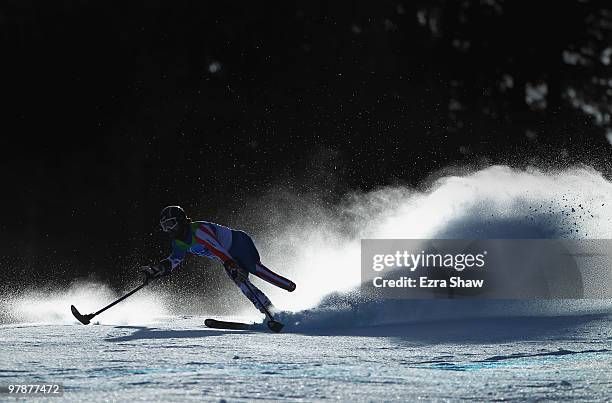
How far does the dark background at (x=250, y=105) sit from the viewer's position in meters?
23.8

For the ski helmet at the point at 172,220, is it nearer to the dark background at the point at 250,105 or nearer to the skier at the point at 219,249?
the skier at the point at 219,249

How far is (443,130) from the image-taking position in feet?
82.5

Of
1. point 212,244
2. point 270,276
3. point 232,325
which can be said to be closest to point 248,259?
point 270,276

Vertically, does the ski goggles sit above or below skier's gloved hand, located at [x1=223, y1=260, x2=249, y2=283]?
above

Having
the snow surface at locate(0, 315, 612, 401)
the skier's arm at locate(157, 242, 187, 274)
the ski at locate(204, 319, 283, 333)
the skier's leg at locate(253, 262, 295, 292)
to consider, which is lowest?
the snow surface at locate(0, 315, 612, 401)

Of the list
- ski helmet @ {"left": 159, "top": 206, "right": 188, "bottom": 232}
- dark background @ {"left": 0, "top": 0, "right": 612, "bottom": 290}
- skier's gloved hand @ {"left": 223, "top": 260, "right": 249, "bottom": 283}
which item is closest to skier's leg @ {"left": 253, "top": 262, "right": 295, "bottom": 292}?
skier's gloved hand @ {"left": 223, "top": 260, "right": 249, "bottom": 283}

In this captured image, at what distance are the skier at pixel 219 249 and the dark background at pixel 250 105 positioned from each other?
534 inches

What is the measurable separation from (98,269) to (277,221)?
5785 mm

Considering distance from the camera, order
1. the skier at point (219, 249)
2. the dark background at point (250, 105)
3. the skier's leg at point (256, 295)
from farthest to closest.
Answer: the dark background at point (250, 105) → the skier at point (219, 249) → the skier's leg at point (256, 295)

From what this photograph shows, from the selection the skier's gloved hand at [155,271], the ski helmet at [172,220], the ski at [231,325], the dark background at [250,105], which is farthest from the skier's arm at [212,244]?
the dark background at [250,105]

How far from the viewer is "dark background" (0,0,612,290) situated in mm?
23812

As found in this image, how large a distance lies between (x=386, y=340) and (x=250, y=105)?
57.2 ft

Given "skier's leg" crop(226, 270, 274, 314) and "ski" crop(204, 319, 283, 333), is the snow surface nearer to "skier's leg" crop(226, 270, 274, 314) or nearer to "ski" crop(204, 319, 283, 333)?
"ski" crop(204, 319, 283, 333)

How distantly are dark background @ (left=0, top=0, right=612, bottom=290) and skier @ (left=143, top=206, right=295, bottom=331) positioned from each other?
1356cm
